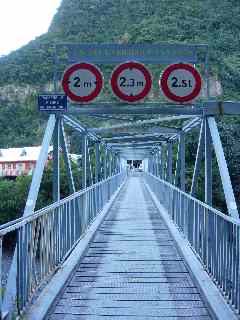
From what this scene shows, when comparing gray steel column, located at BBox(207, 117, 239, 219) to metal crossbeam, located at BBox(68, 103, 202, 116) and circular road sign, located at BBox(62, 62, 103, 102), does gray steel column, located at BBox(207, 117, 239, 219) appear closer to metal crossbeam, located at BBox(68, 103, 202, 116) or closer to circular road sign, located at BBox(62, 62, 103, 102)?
metal crossbeam, located at BBox(68, 103, 202, 116)

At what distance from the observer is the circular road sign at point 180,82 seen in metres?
8.02

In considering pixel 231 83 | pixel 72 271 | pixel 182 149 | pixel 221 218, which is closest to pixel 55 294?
pixel 72 271

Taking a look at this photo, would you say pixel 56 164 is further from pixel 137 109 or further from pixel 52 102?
pixel 137 109

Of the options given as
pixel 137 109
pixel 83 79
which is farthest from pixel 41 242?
pixel 137 109

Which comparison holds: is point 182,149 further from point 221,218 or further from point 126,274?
point 221,218

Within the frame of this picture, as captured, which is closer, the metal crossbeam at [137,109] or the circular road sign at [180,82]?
the circular road sign at [180,82]

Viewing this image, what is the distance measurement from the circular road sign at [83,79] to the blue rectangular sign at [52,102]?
0.55 ft

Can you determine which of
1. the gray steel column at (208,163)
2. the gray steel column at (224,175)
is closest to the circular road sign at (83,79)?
the gray steel column at (224,175)

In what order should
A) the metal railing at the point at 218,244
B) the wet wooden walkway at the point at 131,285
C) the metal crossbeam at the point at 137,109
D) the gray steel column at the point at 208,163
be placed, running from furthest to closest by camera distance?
the gray steel column at the point at 208,163
the metal crossbeam at the point at 137,109
the wet wooden walkway at the point at 131,285
the metal railing at the point at 218,244

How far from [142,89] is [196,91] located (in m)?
0.78

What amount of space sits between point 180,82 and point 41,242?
3.15 meters

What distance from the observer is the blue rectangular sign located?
8.01m

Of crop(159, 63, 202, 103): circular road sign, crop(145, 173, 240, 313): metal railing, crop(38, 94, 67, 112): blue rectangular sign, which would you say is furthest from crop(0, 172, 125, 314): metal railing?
crop(159, 63, 202, 103): circular road sign

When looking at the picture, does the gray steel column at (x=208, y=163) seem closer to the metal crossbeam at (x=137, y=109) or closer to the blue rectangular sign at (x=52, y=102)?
the metal crossbeam at (x=137, y=109)
